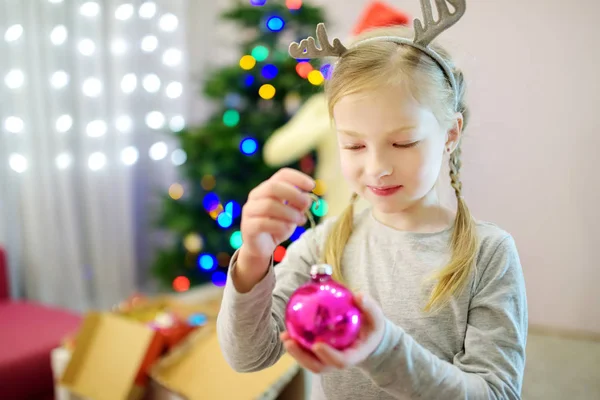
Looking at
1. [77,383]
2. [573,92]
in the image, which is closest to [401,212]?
[573,92]

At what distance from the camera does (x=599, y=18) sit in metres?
0.71

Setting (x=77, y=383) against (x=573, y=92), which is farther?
(x=77, y=383)

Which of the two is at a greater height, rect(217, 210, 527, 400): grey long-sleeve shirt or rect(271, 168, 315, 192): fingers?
rect(271, 168, 315, 192): fingers

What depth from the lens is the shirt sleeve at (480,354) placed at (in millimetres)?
542

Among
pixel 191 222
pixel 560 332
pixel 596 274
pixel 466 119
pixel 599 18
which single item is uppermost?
pixel 599 18

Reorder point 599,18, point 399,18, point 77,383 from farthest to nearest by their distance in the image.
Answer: point 77,383 < point 399,18 < point 599,18

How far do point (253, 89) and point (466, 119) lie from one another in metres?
1.45

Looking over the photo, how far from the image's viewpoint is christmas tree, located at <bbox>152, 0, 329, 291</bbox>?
6.60ft

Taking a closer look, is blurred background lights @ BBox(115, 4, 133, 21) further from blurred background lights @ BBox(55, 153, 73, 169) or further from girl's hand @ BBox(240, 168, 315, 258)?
girl's hand @ BBox(240, 168, 315, 258)

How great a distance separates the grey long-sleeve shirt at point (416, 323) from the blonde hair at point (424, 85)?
0.06 feet

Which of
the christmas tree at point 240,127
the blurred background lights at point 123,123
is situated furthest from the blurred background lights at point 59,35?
the christmas tree at point 240,127

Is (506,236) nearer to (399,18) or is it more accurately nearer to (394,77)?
(394,77)

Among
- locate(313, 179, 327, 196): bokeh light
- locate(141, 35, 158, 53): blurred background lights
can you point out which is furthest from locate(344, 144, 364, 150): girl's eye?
locate(141, 35, 158, 53): blurred background lights

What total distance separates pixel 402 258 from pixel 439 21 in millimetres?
318
